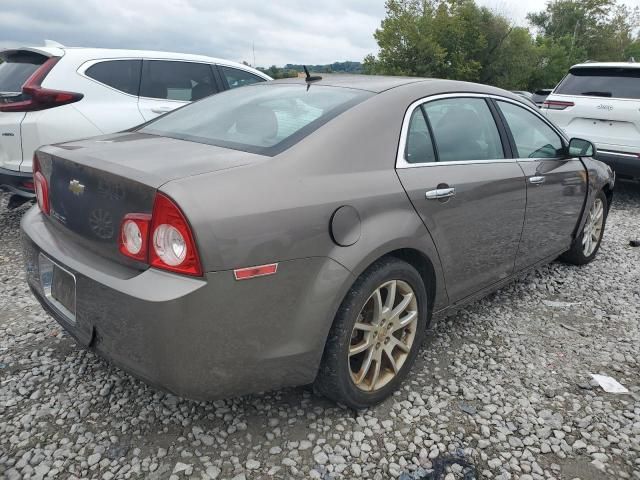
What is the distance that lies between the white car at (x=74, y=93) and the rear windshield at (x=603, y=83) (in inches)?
197

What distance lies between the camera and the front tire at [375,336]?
84.4 inches

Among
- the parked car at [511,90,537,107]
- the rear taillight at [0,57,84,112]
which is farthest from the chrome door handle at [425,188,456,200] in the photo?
the rear taillight at [0,57,84,112]

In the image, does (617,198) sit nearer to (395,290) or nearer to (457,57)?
(395,290)

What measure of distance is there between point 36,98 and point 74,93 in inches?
12.5

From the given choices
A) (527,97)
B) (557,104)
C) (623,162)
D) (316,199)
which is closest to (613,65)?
(557,104)

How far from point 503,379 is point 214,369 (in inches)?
66.3

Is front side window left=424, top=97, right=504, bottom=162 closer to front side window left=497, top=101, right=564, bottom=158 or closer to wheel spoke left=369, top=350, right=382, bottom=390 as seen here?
front side window left=497, top=101, right=564, bottom=158

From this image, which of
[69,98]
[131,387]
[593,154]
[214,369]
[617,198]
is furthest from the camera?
[617,198]

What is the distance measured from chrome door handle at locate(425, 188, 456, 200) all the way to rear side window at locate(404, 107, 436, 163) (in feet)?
0.54

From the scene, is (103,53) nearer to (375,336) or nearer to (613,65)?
(375,336)

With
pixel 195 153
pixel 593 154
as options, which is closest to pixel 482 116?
pixel 593 154

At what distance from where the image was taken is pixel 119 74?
4.89 m

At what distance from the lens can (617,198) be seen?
734 centimetres

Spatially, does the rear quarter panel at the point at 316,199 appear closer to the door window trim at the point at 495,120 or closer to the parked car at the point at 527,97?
the door window trim at the point at 495,120
